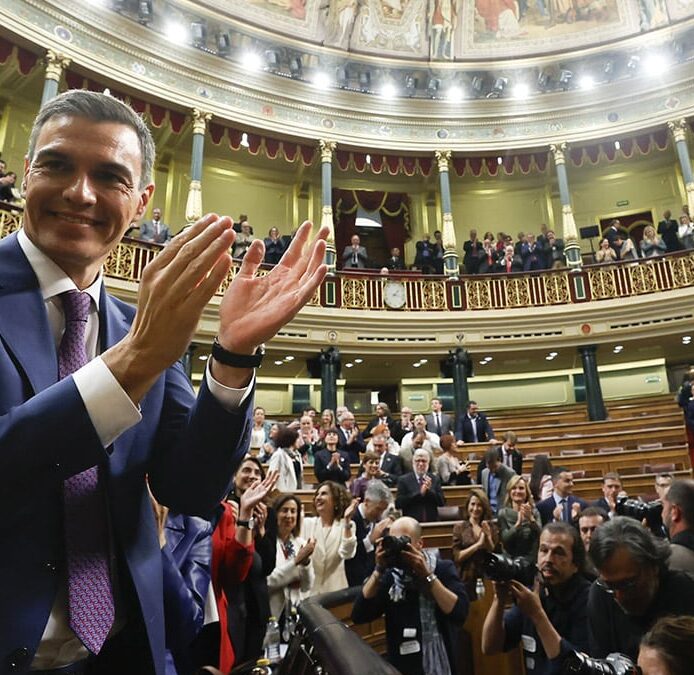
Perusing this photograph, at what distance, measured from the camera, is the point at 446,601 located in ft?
9.00

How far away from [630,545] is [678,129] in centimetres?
1232

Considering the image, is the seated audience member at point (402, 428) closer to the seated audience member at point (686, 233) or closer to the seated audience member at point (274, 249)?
the seated audience member at point (274, 249)

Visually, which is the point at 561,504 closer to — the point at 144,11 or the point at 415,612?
the point at 415,612

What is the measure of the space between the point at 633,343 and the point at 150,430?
11.9 m

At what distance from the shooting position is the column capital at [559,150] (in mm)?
12588

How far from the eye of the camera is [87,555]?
2.61 ft

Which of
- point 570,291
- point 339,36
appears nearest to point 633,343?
point 570,291

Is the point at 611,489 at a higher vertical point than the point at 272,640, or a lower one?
higher

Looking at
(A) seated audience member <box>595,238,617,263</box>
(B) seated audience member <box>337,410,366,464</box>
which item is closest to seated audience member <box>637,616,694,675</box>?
(B) seated audience member <box>337,410,366,464</box>

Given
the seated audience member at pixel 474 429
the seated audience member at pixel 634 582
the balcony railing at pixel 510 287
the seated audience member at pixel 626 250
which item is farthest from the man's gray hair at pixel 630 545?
the seated audience member at pixel 626 250

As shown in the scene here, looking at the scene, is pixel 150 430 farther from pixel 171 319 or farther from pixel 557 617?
pixel 557 617

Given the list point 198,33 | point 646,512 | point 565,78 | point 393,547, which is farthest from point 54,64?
point 646,512

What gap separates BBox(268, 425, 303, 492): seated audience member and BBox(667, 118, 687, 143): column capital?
10468 mm

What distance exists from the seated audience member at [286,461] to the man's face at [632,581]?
352 cm
